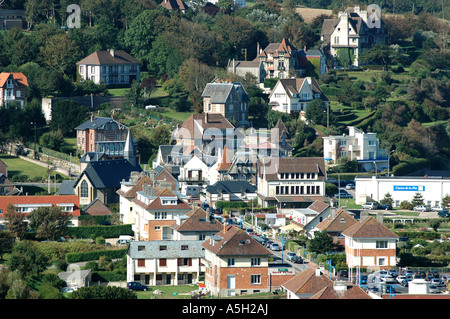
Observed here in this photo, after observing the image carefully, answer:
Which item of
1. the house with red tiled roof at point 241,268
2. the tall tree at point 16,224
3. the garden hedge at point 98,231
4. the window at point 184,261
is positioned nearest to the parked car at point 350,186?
the garden hedge at point 98,231

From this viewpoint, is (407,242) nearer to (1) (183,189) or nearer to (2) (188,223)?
(2) (188,223)

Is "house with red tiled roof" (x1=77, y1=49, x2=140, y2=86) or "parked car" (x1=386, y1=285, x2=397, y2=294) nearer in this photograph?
"parked car" (x1=386, y1=285, x2=397, y2=294)

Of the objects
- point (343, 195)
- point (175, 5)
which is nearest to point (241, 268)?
point (343, 195)

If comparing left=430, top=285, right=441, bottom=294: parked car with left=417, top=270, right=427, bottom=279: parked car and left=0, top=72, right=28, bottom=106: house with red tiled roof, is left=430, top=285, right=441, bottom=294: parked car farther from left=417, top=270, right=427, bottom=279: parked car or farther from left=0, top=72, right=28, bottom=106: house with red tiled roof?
left=0, top=72, right=28, bottom=106: house with red tiled roof

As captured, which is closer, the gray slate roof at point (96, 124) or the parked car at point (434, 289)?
the parked car at point (434, 289)

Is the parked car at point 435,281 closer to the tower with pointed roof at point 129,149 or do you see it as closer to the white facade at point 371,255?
the white facade at point 371,255

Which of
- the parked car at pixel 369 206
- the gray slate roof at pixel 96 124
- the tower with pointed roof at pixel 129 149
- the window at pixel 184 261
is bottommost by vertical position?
the parked car at pixel 369 206

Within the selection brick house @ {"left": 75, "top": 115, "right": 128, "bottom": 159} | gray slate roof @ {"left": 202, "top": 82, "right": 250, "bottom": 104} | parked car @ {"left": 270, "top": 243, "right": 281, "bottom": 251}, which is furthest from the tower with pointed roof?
parked car @ {"left": 270, "top": 243, "right": 281, "bottom": 251}
